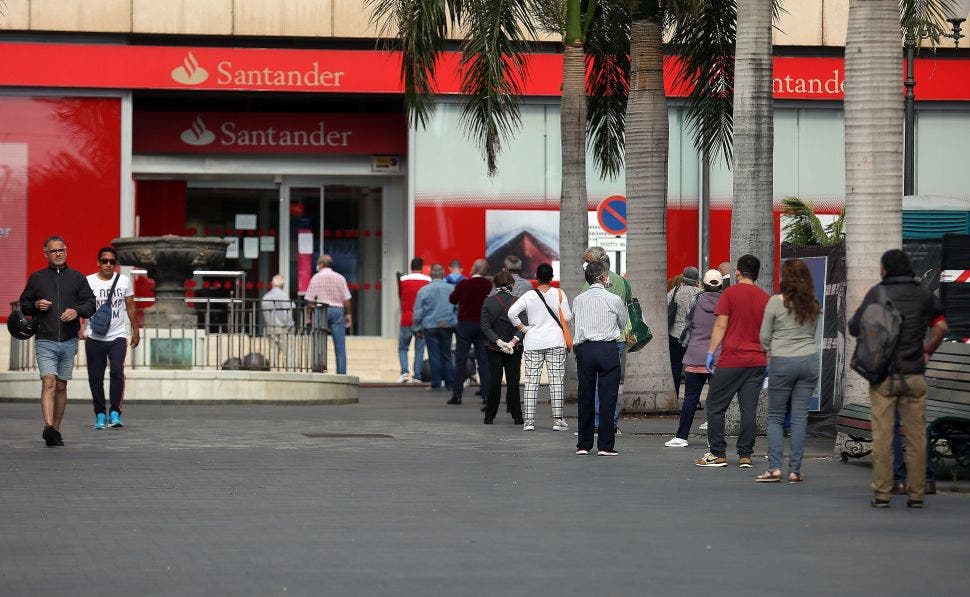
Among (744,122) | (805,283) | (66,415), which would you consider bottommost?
(66,415)

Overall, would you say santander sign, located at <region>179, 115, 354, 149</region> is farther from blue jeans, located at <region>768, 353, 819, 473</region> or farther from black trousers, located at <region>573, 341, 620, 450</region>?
blue jeans, located at <region>768, 353, 819, 473</region>

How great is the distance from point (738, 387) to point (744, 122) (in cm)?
401

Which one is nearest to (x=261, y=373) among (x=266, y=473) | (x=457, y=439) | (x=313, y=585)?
(x=457, y=439)

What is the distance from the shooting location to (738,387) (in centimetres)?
1357

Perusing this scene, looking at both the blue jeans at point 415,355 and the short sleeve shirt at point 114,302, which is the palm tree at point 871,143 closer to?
the short sleeve shirt at point 114,302

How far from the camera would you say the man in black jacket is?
594 inches

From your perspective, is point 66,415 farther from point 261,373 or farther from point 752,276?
point 752,276

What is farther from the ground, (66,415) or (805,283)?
(805,283)

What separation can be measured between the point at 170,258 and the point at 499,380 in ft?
21.8

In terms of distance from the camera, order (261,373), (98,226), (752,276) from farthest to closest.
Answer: (98,226), (261,373), (752,276)

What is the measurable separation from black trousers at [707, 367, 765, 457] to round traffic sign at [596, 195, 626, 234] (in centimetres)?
1853

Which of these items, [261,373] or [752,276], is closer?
[752,276]

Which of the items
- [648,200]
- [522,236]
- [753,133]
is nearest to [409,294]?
[522,236]

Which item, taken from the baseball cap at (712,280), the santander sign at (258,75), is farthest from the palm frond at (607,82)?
the santander sign at (258,75)
